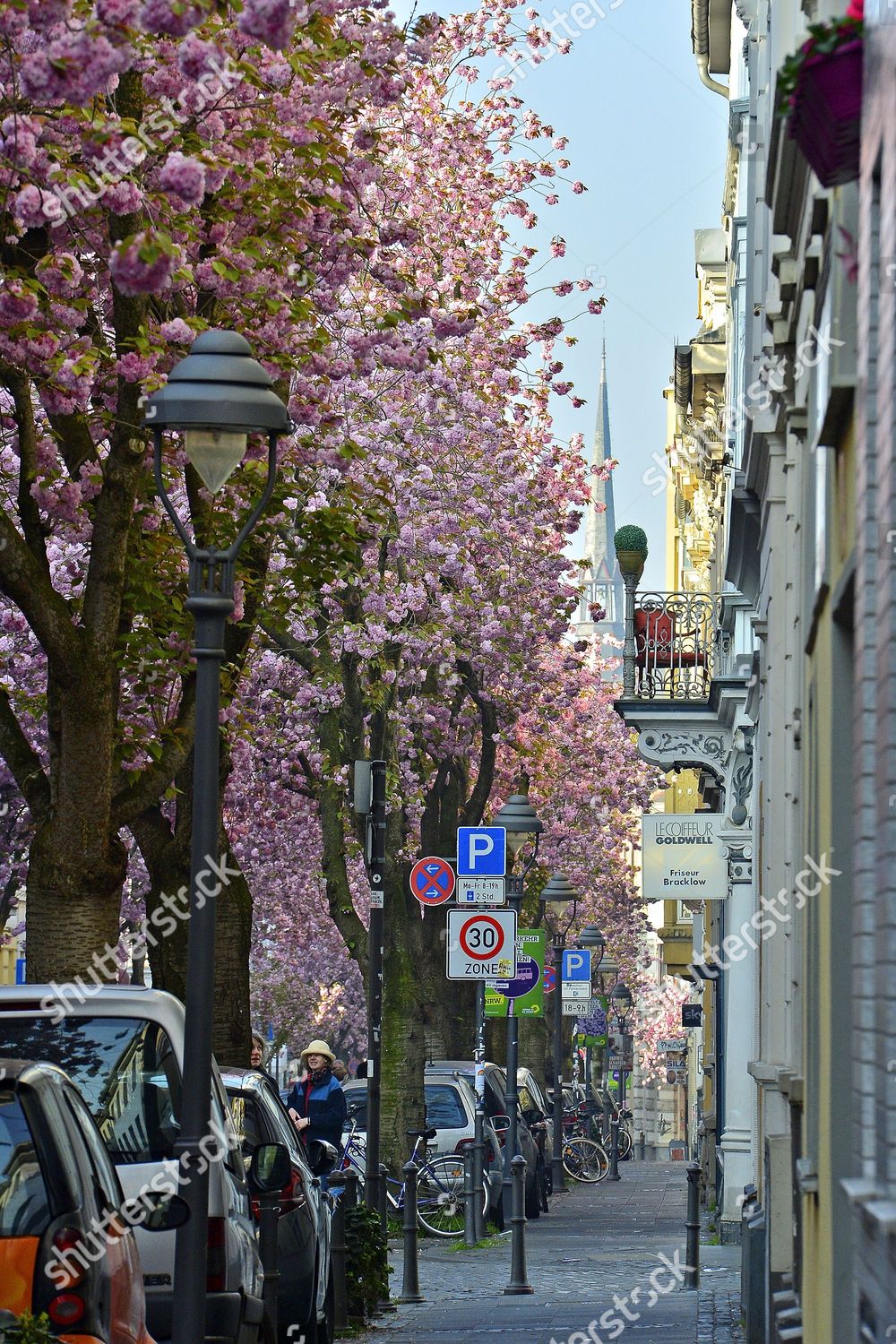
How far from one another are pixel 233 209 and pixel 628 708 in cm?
1195

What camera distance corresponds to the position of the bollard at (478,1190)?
2441 cm

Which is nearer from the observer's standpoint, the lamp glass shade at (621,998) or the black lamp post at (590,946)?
the black lamp post at (590,946)

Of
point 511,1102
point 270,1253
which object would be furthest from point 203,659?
point 511,1102

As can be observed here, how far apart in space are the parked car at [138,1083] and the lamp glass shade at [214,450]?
2.11m

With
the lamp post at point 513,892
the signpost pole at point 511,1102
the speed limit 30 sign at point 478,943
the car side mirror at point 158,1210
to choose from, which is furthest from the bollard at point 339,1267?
the signpost pole at point 511,1102

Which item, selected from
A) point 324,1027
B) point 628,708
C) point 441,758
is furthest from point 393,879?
point 324,1027

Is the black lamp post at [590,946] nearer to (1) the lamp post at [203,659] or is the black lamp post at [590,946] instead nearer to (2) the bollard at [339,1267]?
(2) the bollard at [339,1267]

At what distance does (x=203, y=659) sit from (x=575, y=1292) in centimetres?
1043

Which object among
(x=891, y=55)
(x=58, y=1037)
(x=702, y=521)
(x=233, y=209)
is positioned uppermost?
(x=702, y=521)

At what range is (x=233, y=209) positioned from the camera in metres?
13.6

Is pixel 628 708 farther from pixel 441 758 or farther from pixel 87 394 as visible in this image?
pixel 87 394

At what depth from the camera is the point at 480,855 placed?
75.3 feet

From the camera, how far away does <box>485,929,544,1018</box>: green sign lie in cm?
2884

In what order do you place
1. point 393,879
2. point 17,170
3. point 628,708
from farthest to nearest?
point 393,879 → point 628,708 → point 17,170
